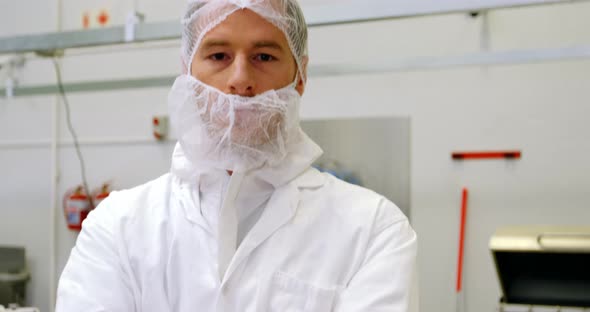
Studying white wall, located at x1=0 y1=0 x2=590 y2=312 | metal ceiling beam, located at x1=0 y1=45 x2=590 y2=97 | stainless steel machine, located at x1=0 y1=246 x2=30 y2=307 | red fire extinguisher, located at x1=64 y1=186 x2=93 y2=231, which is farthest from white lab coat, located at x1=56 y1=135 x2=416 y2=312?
stainless steel machine, located at x1=0 y1=246 x2=30 y2=307

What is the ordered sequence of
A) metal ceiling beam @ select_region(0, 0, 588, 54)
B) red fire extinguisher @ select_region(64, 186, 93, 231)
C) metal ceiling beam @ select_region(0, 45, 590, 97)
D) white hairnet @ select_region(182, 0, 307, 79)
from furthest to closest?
red fire extinguisher @ select_region(64, 186, 93, 231)
metal ceiling beam @ select_region(0, 45, 590, 97)
metal ceiling beam @ select_region(0, 0, 588, 54)
white hairnet @ select_region(182, 0, 307, 79)

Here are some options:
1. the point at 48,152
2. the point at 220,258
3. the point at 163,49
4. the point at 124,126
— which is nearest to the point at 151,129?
the point at 124,126

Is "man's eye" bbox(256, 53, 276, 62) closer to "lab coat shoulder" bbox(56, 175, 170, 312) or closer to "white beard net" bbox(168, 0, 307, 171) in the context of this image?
"white beard net" bbox(168, 0, 307, 171)

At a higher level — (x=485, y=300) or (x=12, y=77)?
(x=12, y=77)

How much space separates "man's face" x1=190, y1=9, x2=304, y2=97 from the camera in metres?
0.90

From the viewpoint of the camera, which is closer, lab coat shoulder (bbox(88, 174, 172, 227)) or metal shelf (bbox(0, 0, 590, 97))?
lab coat shoulder (bbox(88, 174, 172, 227))

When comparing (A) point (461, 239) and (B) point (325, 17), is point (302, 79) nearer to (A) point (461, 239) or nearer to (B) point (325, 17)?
(B) point (325, 17)

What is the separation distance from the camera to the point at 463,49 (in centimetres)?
193

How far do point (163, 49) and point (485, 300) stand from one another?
5.59 ft

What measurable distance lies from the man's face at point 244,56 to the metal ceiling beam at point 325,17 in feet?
1.36

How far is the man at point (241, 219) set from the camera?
858 millimetres

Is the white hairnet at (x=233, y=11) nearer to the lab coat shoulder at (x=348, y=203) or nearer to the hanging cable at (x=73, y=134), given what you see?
the lab coat shoulder at (x=348, y=203)

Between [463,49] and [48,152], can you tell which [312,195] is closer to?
[463,49]

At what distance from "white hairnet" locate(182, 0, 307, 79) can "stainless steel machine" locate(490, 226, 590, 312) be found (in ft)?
2.32
